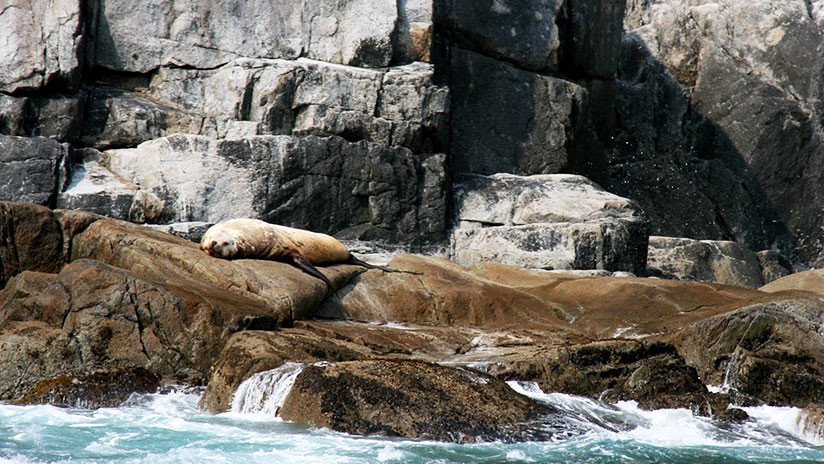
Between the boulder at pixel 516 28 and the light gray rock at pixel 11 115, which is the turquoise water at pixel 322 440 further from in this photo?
the boulder at pixel 516 28

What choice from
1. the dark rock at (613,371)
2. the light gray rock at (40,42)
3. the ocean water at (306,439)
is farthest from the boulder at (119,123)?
the dark rock at (613,371)

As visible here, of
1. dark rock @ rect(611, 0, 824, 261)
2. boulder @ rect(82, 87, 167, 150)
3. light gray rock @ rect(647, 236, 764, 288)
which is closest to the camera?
boulder @ rect(82, 87, 167, 150)

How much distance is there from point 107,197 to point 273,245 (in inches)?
115

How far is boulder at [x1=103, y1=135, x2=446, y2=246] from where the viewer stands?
621 inches

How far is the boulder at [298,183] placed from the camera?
15781 millimetres

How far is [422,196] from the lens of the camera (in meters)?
16.9

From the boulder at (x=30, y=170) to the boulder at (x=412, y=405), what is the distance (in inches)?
279

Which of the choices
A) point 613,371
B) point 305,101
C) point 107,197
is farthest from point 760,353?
point 107,197

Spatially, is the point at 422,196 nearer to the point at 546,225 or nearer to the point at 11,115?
A: the point at 546,225

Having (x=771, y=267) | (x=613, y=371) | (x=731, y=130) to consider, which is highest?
(x=731, y=130)

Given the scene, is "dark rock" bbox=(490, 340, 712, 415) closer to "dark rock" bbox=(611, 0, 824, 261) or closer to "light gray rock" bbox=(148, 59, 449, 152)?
"light gray rock" bbox=(148, 59, 449, 152)

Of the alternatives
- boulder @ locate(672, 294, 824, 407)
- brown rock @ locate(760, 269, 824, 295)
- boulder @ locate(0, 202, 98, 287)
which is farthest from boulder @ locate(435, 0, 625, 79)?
boulder @ locate(672, 294, 824, 407)

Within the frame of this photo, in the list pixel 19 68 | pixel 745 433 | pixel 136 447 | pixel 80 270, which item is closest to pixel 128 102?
pixel 19 68

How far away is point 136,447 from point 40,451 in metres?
0.63
